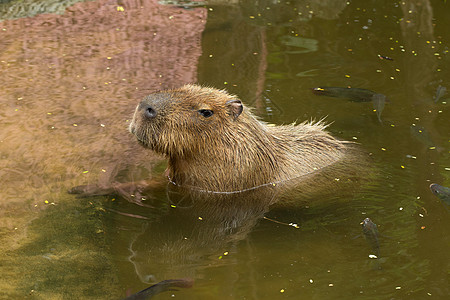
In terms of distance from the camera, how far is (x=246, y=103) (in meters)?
6.46

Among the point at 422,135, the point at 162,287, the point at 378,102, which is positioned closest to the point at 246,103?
the point at 378,102

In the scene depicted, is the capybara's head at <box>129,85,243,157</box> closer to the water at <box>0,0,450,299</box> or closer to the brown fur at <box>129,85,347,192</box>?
the brown fur at <box>129,85,347,192</box>

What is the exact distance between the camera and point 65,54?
7.27 metres

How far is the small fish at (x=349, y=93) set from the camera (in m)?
6.50

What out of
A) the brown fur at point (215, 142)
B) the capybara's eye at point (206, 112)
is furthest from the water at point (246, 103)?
the capybara's eye at point (206, 112)

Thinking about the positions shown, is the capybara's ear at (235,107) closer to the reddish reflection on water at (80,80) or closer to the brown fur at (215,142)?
the brown fur at (215,142)

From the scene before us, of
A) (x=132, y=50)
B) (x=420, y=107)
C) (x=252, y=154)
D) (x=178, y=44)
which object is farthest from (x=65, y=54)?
(x=420, y=107)

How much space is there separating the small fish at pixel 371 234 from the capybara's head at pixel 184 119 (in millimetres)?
1249

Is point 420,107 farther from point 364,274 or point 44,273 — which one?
point 44,273

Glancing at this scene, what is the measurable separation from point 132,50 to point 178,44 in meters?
0.58

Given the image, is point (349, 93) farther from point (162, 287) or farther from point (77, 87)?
point (162, 287)

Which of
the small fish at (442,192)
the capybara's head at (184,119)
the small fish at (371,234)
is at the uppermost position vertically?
the capybara's head at (184,119)

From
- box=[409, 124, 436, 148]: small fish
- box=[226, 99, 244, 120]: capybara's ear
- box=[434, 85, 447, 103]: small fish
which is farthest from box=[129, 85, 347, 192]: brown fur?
box=[434, 85, 447, 103]: small fish

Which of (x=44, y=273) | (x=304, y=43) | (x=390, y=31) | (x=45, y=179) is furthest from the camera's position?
(x=390, y=31)
